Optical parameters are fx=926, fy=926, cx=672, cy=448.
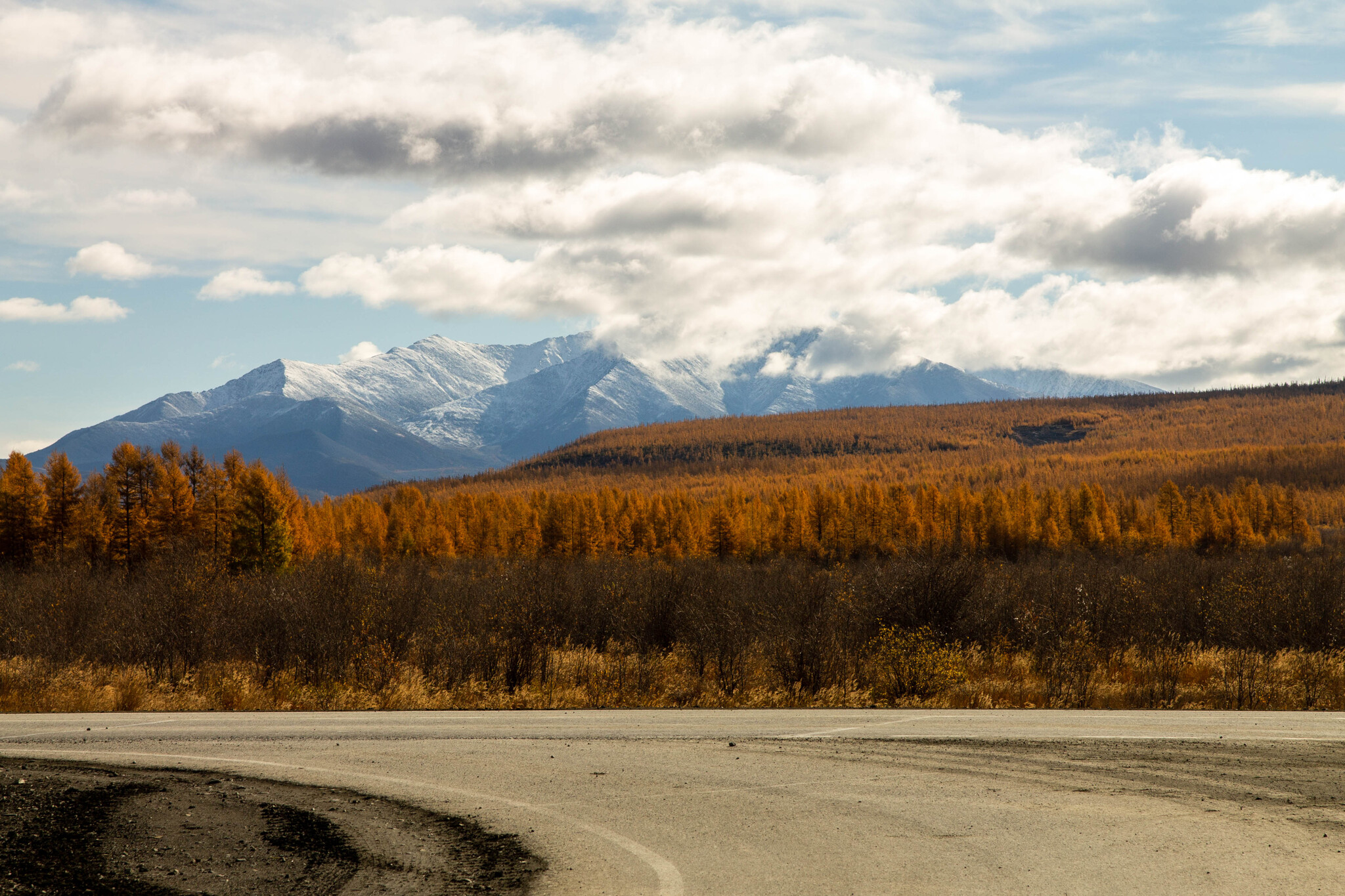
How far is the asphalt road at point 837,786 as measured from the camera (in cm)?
894

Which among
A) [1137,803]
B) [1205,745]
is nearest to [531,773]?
[1137,803]

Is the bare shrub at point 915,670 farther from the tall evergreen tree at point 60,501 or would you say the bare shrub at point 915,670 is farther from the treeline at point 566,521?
the tall evergreen tree at point 60,501

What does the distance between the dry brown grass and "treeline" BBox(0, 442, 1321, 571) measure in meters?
44.9

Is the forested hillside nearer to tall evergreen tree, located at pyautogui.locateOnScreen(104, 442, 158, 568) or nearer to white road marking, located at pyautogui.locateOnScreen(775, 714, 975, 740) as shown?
white road marking, located at pyautogui.locateOnScreen(775, 714, 975, 740)

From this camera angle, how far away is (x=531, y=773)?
12.8 m

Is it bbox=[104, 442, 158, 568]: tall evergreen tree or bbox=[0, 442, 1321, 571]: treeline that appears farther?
bbox=[0, 442, 1321, 571]: treeline

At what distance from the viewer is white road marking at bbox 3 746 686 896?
8.72 metres

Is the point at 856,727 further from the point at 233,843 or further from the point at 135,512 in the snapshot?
the point at 135,512

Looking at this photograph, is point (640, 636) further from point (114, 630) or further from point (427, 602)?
point (114, 630)

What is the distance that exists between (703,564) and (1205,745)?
27525 millimetres

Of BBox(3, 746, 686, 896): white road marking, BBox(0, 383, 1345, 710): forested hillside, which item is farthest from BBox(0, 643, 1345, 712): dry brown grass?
BBox(3, 746, 686, 896): white road marking

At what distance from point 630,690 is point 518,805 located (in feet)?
38.9

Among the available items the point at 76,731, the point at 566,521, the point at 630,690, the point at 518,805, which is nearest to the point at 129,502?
the point at 566,521

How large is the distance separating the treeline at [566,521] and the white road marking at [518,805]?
55.4 metres
